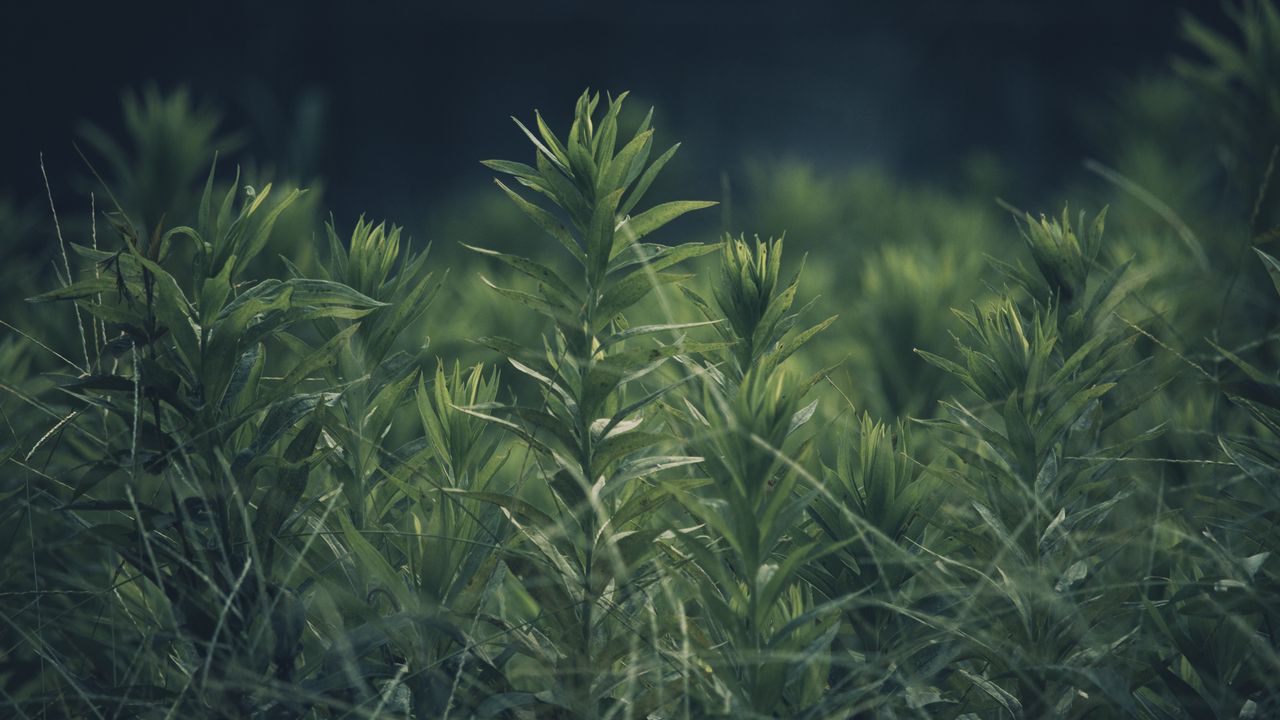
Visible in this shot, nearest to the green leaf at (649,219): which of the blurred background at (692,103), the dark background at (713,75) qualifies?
the blurred background at (692,103)

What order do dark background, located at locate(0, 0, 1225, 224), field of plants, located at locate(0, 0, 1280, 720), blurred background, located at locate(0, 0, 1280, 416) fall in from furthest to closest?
dark background, located at locate(0, 0, 1225, 224) → blurred background, located at locate(0, 0, 1280, 416) → field of plants, located at locate(0, 0, 1280, 720)

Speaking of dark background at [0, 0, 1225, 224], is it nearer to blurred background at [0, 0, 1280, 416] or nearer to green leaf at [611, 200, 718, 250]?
blurred background at [0, 0, 1280, 416]

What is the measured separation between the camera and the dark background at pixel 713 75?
8.44 feet

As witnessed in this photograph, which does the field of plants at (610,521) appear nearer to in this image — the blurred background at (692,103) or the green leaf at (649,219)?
Result: the green leaf at (649,219)

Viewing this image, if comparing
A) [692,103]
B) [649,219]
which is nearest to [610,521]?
[649,219]

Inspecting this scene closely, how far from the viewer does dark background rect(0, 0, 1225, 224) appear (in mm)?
2572

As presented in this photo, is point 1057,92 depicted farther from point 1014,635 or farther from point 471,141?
point 1014,635

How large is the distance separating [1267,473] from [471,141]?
2.52 metres

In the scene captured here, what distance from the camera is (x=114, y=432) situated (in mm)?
580

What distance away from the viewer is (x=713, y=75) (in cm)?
279

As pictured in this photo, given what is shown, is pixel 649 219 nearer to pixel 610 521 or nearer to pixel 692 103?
pixel 610 521

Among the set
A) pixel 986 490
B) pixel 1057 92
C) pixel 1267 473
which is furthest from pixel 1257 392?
pixel 1057 92

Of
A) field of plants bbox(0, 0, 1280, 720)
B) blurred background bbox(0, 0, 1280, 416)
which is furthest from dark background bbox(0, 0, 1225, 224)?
field of plants bbox(0, 0, 1280, 720)

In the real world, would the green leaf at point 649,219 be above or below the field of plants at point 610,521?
above
